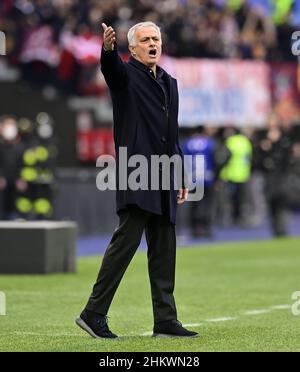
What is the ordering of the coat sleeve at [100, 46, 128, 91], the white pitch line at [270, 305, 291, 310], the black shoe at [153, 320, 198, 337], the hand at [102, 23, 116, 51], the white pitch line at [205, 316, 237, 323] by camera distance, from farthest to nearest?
1. the white pitch line at [270, 305, 291, 310]
2. the white pitch line at [205, 316, 237, 323]
3. the black shoe at [153, 320, 198, 337]
4. the coat sleeve at [100, 46, 128, 91]
5. the hand at [102, 23, 116, 51]

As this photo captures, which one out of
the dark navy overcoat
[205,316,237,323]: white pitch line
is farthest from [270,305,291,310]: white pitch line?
the dark navy overcoat

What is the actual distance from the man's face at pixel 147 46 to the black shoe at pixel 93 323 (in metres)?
1.90

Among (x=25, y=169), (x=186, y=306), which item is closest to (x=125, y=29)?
(x=25, y=169)

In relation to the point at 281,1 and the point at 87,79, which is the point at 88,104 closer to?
the point at 87,79

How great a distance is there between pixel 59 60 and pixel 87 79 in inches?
39.6

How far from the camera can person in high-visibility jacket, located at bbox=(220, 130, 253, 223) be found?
104ft

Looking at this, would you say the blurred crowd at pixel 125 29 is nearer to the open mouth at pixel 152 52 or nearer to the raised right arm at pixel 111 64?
the open mouth at pixel 152 52

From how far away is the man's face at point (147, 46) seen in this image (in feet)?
34.9

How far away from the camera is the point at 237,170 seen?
32.4 metres

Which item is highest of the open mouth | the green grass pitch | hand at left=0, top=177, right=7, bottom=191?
the open mouth

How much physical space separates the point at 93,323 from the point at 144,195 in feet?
3.37

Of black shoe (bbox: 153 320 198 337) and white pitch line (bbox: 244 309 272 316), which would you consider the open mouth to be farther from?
white pitch line (bbox: 244 309 272 316)

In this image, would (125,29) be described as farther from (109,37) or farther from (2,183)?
(109,37)

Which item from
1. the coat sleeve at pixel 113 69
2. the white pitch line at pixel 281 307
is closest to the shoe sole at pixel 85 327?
the coat sleeve at pixel 113 69
